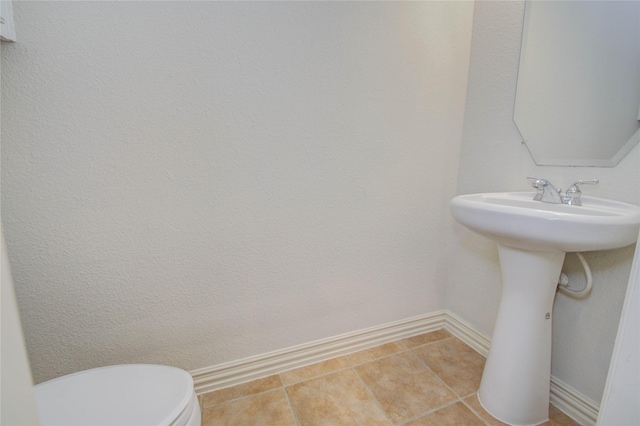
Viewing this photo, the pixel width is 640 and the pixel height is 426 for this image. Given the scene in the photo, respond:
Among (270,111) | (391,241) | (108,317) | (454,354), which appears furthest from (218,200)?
(454,354)

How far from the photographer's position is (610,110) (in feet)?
3.11

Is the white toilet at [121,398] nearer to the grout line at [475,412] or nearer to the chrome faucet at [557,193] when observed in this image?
the grout line at [475,412]

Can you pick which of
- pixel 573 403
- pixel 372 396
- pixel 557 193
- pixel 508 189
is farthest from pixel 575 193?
pixel 372 396

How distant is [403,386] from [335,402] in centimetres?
30

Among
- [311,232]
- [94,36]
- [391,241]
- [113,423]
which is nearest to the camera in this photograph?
[113,423]

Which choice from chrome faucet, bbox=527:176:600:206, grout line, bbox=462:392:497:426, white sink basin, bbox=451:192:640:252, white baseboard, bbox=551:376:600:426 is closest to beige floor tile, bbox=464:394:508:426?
grout line, bbox=462:392:497:426

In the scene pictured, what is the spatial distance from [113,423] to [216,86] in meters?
0.98

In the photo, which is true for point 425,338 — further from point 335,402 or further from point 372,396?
point 335,402

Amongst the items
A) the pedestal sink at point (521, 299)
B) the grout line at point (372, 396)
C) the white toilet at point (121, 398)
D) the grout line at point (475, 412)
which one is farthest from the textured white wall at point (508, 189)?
the white toilet at point (121, 398)

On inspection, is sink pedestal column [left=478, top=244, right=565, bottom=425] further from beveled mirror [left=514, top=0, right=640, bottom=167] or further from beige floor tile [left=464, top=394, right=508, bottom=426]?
beveled mirror [left=514, top=0, right=640, bottom=167]

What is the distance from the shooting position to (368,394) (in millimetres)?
1137

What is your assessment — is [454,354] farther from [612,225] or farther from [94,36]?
[94,36]

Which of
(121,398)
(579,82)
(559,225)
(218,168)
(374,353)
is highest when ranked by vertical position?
(579,82)

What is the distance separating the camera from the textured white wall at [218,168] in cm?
85
